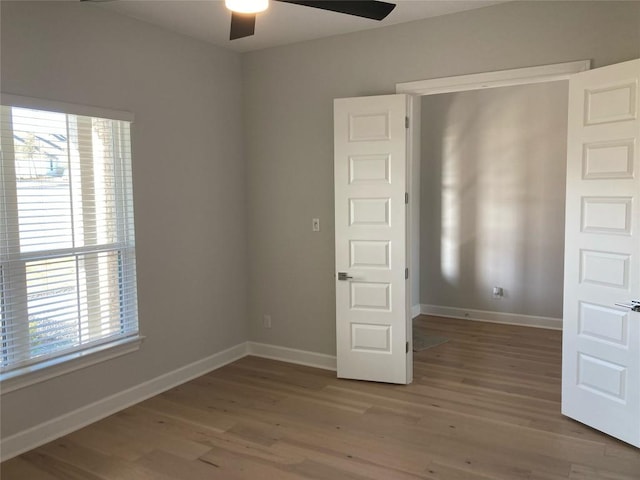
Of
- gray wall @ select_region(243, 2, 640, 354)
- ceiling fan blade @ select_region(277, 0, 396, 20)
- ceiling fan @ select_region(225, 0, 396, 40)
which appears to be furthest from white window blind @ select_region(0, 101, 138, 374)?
ceiling fan blade @ select_region(277, 0, 396, 20)

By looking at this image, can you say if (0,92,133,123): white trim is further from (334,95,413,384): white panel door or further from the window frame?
(334,95,413,384): white panel door

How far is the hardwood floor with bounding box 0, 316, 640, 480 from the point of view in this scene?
289 cm

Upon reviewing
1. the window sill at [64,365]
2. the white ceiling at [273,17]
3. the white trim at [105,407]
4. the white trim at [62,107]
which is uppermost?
the white ceiling at [273,17]

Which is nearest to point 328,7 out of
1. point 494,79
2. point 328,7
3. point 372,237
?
point 328,7

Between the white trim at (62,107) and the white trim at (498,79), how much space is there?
2098mm

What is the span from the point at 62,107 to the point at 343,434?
276cm

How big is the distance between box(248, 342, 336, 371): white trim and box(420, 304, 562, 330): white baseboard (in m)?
2.33

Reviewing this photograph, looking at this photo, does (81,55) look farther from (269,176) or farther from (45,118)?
(269,176)

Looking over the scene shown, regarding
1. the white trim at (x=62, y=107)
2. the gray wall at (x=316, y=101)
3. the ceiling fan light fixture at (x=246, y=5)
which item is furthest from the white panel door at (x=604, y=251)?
the white trim at (x=62, y=107)

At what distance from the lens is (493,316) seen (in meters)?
6.11

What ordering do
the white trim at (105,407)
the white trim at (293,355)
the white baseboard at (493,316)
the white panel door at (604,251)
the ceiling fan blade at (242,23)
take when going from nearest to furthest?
the ceiling fan blade at (242,23), the white panel door at (604,251), the white trim at (105,407), the white trim at (293,355), the white baseboard at (493,316)

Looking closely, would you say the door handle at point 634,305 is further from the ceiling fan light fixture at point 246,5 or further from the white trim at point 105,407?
the white trim at point 105,407

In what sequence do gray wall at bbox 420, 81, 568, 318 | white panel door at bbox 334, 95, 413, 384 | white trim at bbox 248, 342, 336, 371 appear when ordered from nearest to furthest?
white panel door at bbox 334, 95, 413, 384 → white trim at bbox 248, 342, 336, 371 → gray wall at bbox 420, 81, 568, 318

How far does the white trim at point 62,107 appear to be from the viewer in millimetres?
3010
